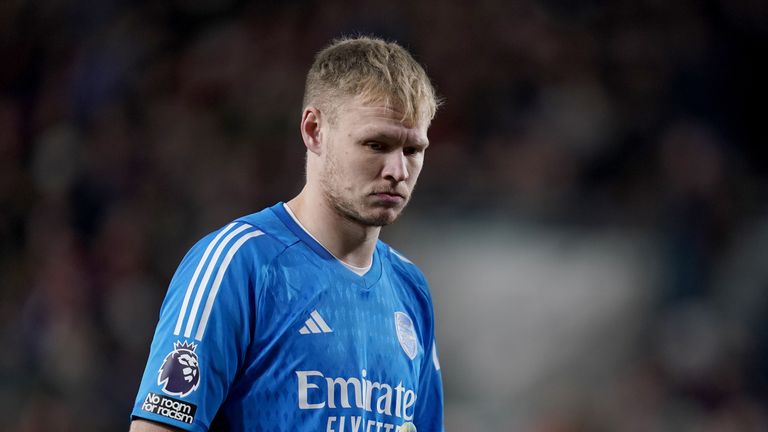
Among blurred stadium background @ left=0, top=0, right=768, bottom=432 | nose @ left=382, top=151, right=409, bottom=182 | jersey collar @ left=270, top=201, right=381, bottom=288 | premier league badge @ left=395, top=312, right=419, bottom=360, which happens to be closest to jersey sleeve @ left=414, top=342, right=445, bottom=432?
premier league badge @ left=395, top=312, right=419, bottom=360

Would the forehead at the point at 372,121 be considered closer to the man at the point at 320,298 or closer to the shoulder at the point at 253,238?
the man at the point at 320,298

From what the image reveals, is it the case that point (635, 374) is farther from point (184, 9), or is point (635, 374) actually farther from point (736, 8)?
point (184, 9)

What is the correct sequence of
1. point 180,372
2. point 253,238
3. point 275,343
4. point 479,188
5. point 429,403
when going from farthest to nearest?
point 479,188 → point 429,403 → point 253,238 → point 275,343 → point 180,372

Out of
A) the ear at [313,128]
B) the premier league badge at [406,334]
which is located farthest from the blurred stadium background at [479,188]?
the ear at [313,128]

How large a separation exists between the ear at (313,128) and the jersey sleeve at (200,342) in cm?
44

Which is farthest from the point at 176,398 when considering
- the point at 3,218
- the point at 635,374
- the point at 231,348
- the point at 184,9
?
the point at 184,9

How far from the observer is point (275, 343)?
2666mm

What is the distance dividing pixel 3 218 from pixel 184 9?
2.25 metres

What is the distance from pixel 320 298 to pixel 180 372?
455mm

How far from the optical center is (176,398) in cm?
253

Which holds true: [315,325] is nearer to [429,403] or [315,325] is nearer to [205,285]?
[205,285]

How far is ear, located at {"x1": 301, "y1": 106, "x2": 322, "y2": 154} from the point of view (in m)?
2.93

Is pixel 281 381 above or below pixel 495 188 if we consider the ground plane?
below

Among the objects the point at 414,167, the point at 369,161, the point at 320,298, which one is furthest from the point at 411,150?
the point at 320,298
